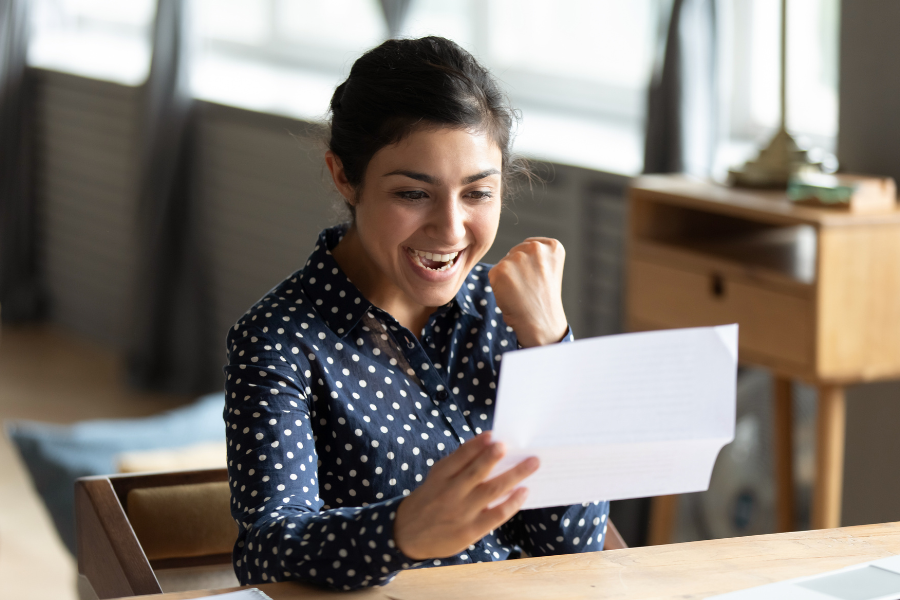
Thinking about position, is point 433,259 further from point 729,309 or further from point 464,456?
point 729,309

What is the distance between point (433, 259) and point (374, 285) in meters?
0.11

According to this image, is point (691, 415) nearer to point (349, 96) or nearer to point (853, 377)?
point (349, 96)

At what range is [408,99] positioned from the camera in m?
1.23

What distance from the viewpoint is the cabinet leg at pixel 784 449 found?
2.39 meters

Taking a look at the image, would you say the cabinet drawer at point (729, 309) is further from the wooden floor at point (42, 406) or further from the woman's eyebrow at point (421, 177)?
the wooden floor at point (42, 406)

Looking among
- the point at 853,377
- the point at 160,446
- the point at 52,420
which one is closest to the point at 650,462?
the point at 853,377

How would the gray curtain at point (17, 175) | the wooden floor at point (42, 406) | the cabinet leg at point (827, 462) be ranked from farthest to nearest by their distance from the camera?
the gray curtain at point (17, 175) < the wooden floor at point (42, 406) < the cabinet leg at point (827, 462)

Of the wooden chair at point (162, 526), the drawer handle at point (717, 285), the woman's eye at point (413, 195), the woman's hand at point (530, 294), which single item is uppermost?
the woman's eye at point (413, 195)

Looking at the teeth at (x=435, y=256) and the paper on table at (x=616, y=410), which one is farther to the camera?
the teeth at (x=435, y=256)

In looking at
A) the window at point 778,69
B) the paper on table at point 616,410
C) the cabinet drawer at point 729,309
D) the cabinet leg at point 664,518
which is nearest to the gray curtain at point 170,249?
the window at point 778,69

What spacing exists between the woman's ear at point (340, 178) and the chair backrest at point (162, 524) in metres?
0.40

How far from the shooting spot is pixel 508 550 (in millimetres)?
1348

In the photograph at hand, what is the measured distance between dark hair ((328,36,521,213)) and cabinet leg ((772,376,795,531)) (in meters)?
1.29

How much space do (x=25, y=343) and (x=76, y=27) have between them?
161 cm
